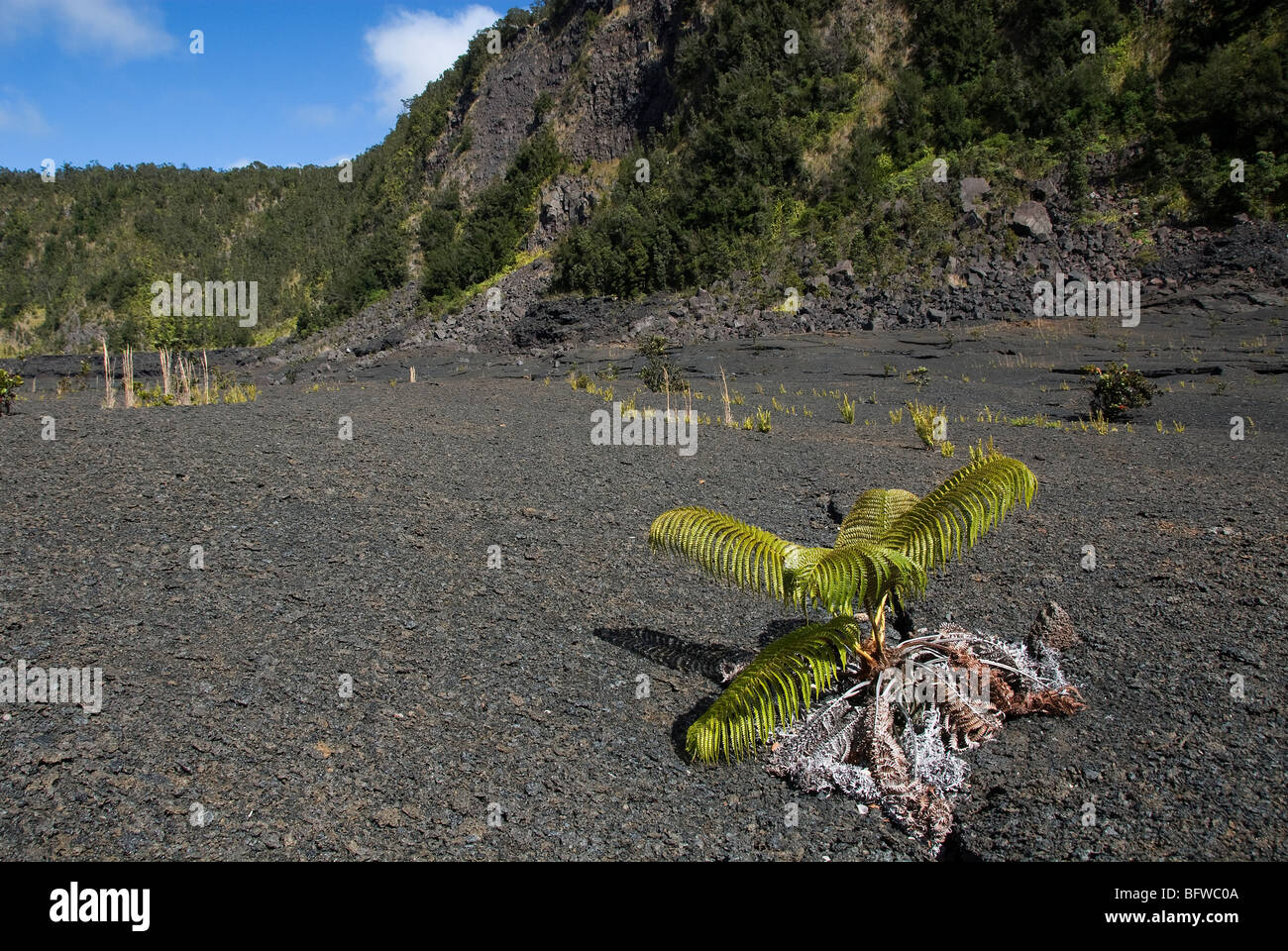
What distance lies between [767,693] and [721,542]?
657mm

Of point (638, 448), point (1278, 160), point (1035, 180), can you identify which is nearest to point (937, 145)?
point (1035, 180)

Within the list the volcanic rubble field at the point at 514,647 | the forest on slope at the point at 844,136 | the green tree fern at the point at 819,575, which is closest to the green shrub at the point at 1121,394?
the volcanic rubble field at the point at 514,647

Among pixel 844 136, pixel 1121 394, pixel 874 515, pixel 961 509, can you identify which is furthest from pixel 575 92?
pixel 961 509

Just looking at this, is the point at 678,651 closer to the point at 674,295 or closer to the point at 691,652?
the point at 691,652

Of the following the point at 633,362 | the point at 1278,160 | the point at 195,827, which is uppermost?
the point at 1278,160

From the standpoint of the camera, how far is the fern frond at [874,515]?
3508mm

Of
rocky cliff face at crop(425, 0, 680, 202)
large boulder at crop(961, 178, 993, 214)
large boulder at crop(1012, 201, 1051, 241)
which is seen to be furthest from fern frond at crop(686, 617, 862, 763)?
rocky cliff face at crop(425, 0, 680, 202)

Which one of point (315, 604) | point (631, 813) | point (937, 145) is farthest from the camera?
point (937, 145)

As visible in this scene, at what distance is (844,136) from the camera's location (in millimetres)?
28328

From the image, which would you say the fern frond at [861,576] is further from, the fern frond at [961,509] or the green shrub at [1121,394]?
the green shrub at [1121,394]

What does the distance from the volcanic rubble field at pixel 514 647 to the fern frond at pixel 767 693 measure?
13 cm

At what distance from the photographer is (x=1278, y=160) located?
21.2m
